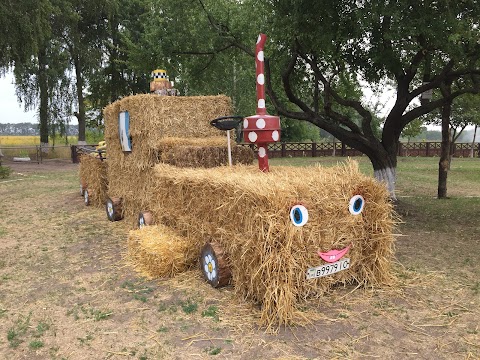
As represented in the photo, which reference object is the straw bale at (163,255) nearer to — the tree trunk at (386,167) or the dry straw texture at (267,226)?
the dry straw texture at (267,226)

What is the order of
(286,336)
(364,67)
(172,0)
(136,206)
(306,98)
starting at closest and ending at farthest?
(286,336) → (136,206) → (364,67) → (172,0) → (306,98)

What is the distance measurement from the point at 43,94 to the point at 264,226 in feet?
90.1

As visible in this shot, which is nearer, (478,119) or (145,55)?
(145,55)

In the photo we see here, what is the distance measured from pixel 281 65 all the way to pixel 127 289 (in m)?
6.29

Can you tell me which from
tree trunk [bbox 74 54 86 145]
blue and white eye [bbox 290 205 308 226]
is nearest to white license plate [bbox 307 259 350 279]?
blue and white eye [bbox 290 205 308 226]

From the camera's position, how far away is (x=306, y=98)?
12.2m

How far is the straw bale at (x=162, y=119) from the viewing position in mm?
6840

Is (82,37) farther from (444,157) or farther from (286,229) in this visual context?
(286,229)

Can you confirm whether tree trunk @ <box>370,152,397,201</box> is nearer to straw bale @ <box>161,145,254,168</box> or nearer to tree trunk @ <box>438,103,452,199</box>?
tree trunk @ <box>438,103,452,199</box>

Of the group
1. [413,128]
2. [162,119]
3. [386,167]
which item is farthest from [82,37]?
[386,167]

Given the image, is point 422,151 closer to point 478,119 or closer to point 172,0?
point 478,119

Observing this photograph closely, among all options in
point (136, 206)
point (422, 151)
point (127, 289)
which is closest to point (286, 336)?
point (127, 289)

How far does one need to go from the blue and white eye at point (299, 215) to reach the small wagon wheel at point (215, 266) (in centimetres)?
100

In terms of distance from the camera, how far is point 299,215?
3.92 m
